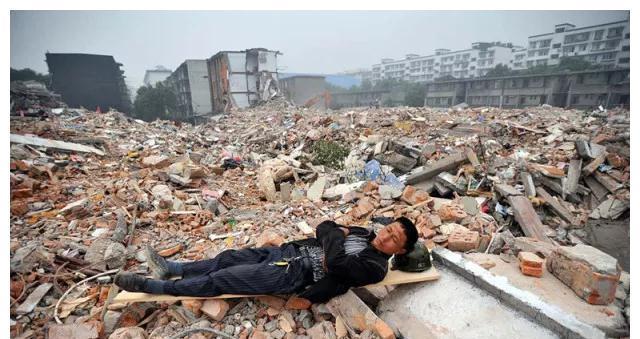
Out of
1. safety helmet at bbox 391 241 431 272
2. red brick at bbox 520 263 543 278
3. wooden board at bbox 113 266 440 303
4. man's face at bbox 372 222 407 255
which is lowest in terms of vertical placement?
wooden board at bbox 113 266 440 303

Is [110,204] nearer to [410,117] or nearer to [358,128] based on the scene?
[358,128]

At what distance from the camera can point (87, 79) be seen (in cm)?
2514

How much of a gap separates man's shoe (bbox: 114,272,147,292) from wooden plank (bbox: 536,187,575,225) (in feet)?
18.7

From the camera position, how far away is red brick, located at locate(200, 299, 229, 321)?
247 centimetres

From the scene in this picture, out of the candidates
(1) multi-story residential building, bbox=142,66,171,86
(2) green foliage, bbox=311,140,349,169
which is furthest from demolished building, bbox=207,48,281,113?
(1) multi-story residential building, bbox=142,66,171,86

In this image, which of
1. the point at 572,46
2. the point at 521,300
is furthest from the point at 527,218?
the point at 572,46

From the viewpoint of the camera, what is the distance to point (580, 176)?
17.6 ft

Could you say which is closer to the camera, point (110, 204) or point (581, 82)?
point (110, 204)

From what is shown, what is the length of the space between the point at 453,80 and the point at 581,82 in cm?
1168

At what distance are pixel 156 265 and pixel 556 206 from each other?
5.67 meters

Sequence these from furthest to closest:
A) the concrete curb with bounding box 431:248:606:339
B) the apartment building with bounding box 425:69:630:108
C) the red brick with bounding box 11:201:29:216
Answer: the apartment building with bounding box 425:69:630:108
the red brick with bounding box 11:201:29:216
the concrete curb with bounding box 431:248:606:339

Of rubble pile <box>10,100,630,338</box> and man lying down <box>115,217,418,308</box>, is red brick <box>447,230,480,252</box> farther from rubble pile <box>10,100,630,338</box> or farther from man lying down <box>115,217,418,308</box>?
man lying down <box>115,217,418,308</box>

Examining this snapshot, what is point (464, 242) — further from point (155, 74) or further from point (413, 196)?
point (155, 74)

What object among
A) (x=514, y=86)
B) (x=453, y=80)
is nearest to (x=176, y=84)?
(x=453, y=80)
